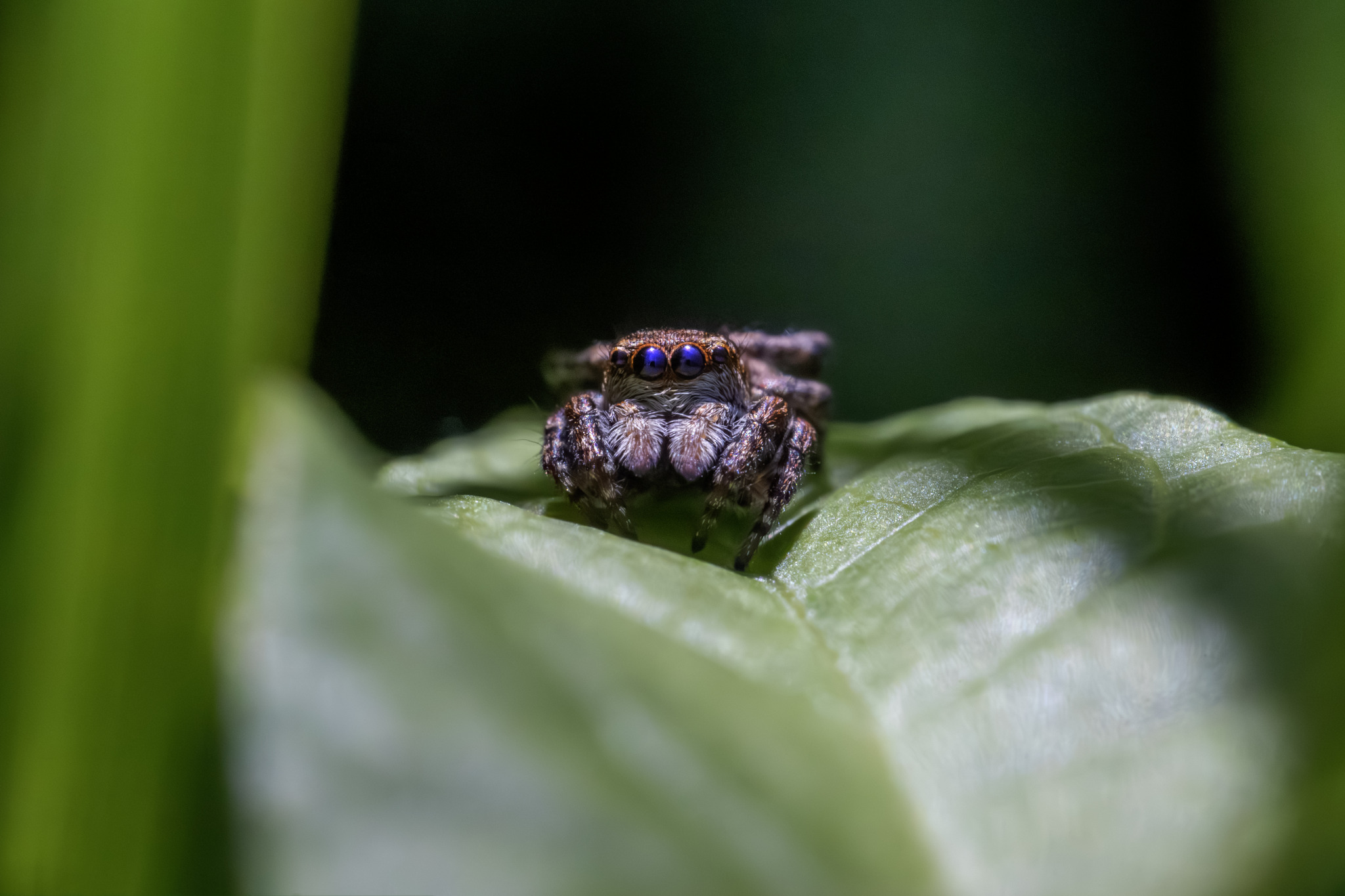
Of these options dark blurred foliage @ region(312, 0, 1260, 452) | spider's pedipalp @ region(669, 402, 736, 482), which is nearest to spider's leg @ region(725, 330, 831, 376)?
spider's pedipalp @ region(669, 402, 736, 482)

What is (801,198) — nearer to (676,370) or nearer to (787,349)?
(787,349)

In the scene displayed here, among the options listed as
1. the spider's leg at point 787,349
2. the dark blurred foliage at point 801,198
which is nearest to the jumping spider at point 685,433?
the spider's leg at point 787,349

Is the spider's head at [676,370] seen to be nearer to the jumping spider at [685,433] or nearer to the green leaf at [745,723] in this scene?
the jumping spider at [685,433]

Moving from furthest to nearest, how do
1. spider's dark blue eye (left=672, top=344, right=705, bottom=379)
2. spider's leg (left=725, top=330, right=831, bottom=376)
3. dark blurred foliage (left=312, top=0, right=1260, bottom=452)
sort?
1. dark blurred foliage (left=312, top=0, right=1260, bottom=452)
2. spider's leg (left=725, top=330, right=831, bottom=376)
3. spider's dark blue eye (left=672, top=344, right=705, bottom=379)

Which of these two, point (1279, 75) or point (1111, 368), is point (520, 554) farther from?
point (1111, 368)

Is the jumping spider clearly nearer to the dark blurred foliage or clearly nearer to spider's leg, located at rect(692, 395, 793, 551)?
spider's leg, located at rect(692, 395, 793, 551)

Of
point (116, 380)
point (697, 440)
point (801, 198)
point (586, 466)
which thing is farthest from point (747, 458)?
point (801, 198)
